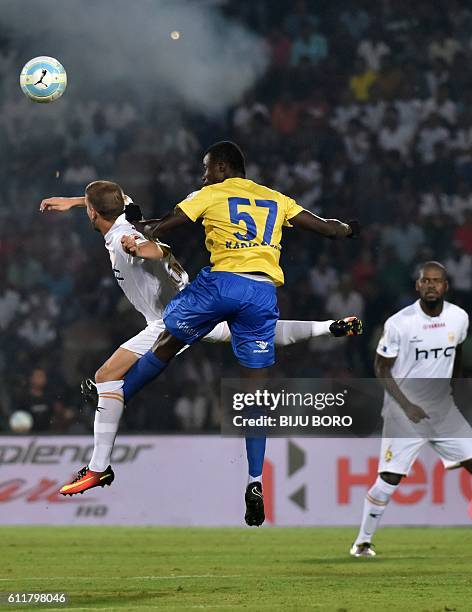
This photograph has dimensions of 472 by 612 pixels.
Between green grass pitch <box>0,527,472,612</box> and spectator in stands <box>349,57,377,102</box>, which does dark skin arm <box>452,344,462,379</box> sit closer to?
green grass pitch <box>0,527,472,612</box>

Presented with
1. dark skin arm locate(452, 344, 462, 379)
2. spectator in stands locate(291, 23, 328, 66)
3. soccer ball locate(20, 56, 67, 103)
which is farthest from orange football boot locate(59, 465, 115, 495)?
spectator in stands locate(291, 23, 328, 66)

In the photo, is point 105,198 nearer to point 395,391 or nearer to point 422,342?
point 395,391

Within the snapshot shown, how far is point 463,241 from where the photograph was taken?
1620 cm

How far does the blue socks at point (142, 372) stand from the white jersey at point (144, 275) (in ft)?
1.90

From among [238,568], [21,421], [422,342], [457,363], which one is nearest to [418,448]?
[457,363]

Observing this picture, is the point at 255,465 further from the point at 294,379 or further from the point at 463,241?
the point at 463,241

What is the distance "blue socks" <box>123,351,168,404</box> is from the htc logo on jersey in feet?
11.2

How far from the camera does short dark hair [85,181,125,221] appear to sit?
8.79 metres

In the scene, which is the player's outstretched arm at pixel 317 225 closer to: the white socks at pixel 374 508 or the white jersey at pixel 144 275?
the white jersey at pixel 144 275

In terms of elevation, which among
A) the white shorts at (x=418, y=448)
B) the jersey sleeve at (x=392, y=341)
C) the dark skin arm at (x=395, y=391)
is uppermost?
the jersey sleeve at (x=392, y=341)

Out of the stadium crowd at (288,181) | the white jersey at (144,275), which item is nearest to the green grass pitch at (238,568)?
the stadium crowd at (288,181)

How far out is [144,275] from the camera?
29.6 ft

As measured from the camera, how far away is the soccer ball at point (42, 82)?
374 inches

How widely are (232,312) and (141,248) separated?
0.78 metres
